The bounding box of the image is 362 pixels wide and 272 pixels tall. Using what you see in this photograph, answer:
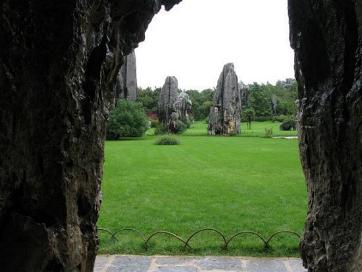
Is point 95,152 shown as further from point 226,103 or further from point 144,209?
point 226,103

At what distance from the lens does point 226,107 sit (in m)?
30.5

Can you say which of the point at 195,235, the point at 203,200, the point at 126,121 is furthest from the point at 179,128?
the point at 195,235

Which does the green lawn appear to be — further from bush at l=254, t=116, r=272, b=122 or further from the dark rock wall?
bush at l=254, t=116, r=272, b=122

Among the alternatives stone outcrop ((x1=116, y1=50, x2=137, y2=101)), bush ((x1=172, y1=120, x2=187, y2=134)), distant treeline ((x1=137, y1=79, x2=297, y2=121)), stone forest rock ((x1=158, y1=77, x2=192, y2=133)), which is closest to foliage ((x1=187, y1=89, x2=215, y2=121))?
distant treeline ((x1=137, y1=79, x2=297, y2=121))

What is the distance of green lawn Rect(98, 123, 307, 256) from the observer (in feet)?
A: 18.7

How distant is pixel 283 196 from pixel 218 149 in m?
9.86

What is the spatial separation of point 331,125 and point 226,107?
27.8 meters

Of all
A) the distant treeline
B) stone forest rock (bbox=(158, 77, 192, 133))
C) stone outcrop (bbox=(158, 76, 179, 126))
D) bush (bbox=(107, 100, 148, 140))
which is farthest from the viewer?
the distant treeline

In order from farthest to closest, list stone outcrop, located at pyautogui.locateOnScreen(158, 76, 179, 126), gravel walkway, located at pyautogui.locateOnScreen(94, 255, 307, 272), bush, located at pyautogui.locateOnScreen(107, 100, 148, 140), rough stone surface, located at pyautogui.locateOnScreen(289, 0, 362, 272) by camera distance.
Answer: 1. stone outcrop, located at pyautogui.locateOnScreen(158, 76, 179, 126)
2. bush, located at pyautogui.locateOnScreen(107, 100, 148, 140)
3. gravel walkway, located at pyautogui.locateOnScreen(94, 255, 307, 272)
4. rough stone surface, located at pyautogui.locateOnScreen(289, 0, 362, 272)

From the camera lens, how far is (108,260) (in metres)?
5.17

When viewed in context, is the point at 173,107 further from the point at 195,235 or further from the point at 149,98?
the point at 195,235

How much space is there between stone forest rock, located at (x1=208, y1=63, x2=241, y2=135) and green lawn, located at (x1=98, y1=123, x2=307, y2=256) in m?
14.8

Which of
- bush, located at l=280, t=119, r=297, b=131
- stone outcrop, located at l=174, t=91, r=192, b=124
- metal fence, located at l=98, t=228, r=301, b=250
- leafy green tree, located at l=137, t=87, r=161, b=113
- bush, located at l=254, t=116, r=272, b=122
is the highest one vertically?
leafy green tree, located at l=137, t=87, r=161, b=113

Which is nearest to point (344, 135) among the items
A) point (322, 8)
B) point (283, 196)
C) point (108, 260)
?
point (322, 8)
